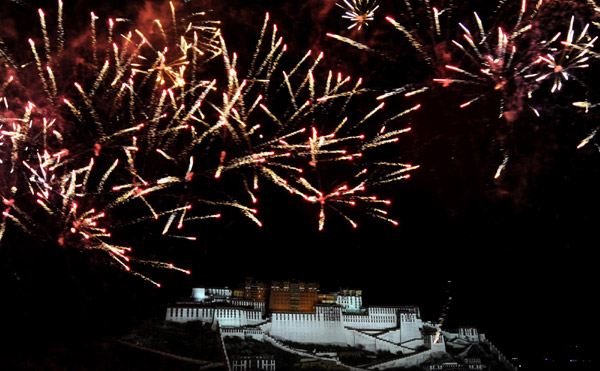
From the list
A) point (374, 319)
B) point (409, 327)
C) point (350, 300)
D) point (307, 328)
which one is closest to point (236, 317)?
point (307, 328)

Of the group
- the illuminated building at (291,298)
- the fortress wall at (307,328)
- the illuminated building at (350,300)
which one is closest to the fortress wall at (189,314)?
the fortress wall at (307,328)

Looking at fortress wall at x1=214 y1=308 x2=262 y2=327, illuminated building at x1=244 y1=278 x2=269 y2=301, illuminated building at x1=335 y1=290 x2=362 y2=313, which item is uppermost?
illuminated building at x1=244 y1=278 x2=269 y2=301

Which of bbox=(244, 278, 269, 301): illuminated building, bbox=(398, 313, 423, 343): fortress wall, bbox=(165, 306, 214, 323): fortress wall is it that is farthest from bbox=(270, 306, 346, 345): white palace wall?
bbox=(398, 313, 423, 343): fortress wall

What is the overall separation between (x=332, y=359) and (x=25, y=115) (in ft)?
85.5

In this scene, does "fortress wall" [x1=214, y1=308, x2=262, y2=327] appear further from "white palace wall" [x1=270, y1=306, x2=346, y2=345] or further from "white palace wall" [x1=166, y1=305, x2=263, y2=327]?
"white palace wall" [x1=270, y1=306, x2=346, y2=345]

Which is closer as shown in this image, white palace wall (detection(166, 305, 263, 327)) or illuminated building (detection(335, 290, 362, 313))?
white palace wall (detection(166, 305, 263, 327))

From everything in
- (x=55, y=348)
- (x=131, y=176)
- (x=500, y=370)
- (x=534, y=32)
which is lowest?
(x=500, y=370)

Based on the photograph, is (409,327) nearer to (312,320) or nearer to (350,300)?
(350,300)

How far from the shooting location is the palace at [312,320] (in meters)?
33.2

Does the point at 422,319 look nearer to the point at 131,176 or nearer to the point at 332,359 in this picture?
→ the point at 332,359

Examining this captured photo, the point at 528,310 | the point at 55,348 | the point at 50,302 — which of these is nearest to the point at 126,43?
the point at 50,302

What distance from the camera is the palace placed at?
33.2 meters

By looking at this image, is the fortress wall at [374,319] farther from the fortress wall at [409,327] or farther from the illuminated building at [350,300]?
the illuminated building at [350,300]

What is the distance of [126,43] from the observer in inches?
378
